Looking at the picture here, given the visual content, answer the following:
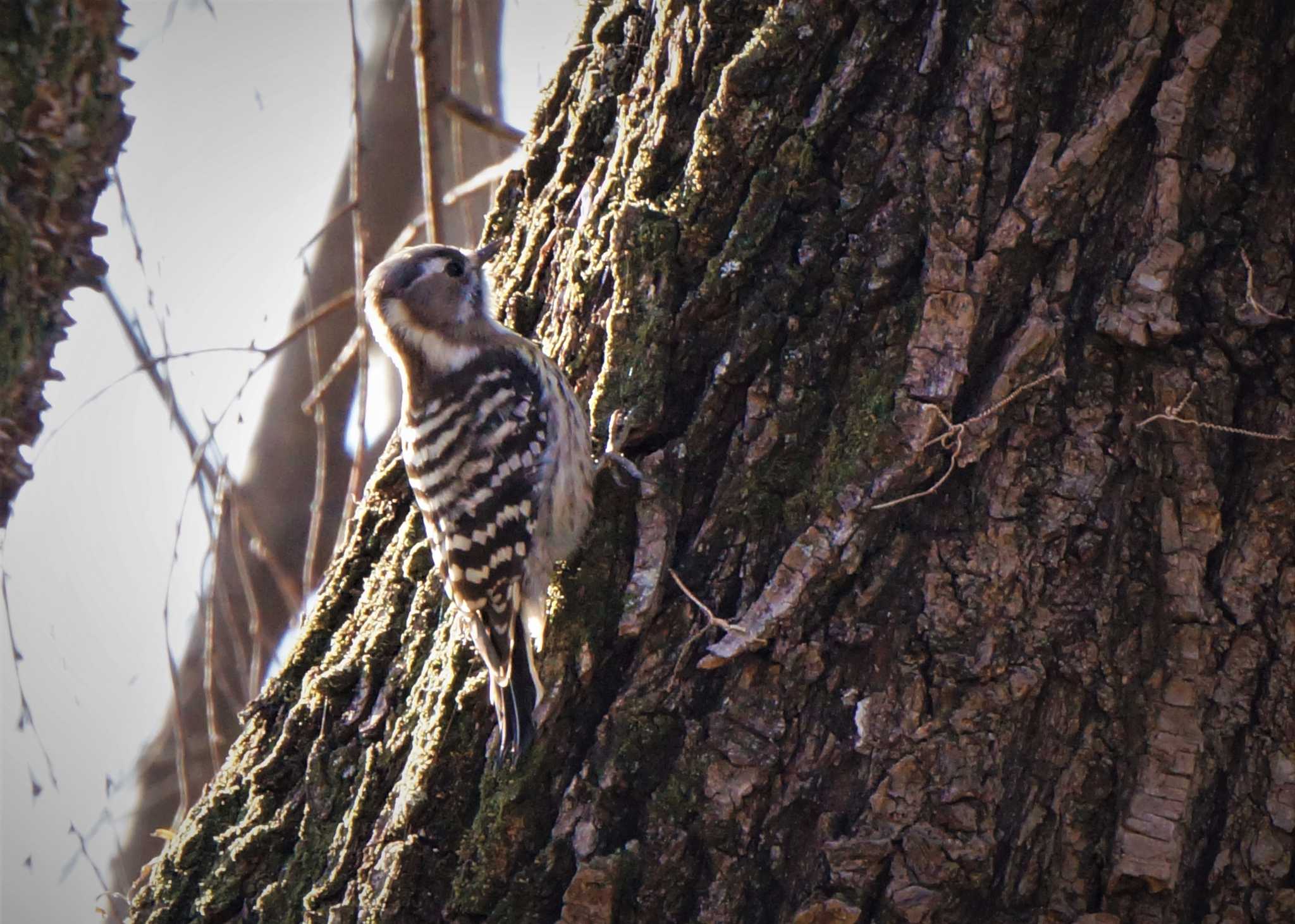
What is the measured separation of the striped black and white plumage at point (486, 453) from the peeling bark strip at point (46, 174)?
1034 mm

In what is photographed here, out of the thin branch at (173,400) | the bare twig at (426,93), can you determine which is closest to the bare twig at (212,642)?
the thin branch at (173,400)

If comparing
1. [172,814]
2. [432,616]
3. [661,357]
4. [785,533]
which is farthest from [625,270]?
[172,814]

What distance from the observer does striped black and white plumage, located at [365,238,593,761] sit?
2625mm

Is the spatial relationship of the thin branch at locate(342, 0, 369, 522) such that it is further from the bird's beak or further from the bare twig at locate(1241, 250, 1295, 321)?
the bare twig at locate(1241, 250, 1295, 321)

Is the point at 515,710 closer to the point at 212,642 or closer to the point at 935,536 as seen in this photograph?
the point at 935,536

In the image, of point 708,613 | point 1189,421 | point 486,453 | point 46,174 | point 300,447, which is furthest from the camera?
point 300,447

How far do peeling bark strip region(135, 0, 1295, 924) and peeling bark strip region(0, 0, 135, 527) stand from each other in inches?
42.3

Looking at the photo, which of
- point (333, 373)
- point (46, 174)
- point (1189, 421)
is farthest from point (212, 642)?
point (1189, 421)

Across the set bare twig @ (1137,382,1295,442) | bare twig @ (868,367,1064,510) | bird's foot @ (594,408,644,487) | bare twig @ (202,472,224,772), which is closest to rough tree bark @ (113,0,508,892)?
bare twig @ (202,472,224,772)

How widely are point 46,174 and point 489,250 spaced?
59.7 inches

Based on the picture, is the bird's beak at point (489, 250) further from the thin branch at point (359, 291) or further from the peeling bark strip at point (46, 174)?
the peeling bark strip at point (46, 174)

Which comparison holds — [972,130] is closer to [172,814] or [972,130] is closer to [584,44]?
[584,44]

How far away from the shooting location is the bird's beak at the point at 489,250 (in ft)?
10.7

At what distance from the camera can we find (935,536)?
7.20ft
